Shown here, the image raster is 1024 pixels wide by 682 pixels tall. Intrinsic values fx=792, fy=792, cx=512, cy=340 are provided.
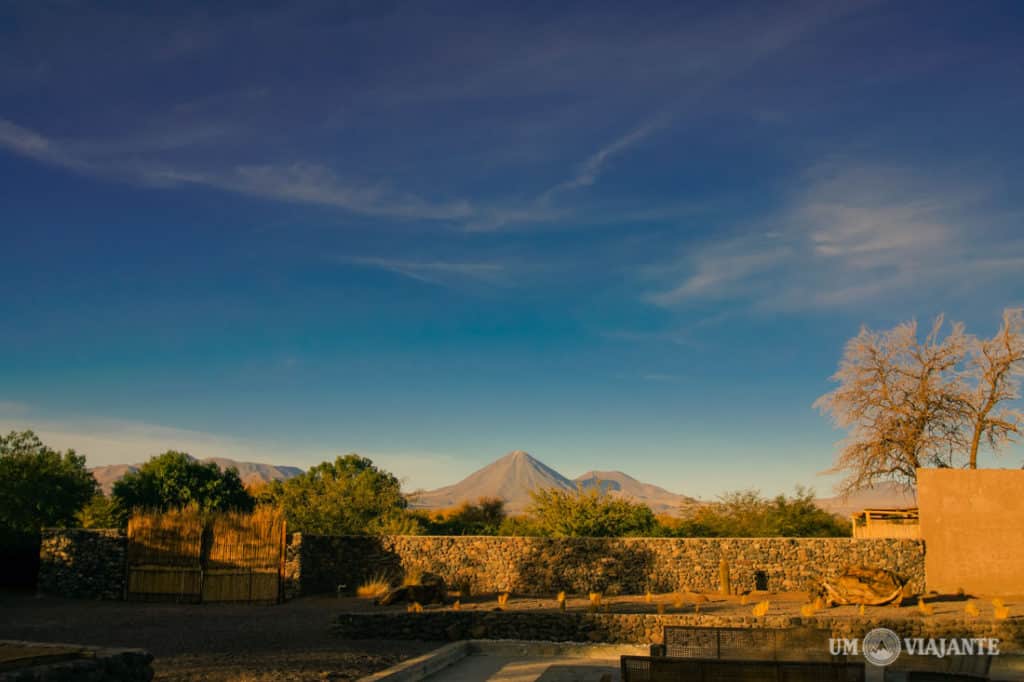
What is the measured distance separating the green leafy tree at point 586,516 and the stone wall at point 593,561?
3225 millimetres

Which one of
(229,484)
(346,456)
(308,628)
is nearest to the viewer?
(308,628)

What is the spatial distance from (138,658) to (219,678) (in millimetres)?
1675

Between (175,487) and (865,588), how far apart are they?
110 ft

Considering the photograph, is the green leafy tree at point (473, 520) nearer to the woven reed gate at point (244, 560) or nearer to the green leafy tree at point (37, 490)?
the woven reed gate at point (244, 560)

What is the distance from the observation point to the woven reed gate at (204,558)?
21859 millimetres

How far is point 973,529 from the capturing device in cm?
2197

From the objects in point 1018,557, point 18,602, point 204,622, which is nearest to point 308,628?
point 204,622

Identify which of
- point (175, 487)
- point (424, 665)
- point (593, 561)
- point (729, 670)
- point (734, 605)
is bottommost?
point (734, 605)

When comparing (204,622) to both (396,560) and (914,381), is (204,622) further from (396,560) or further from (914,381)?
(914,381)

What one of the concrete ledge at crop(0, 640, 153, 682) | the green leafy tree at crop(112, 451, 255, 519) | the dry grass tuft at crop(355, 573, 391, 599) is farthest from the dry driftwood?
the green leafy tree at crop(112, 451, 255, 519)

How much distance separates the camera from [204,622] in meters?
17.7

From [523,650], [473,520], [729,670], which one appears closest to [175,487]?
[473,520]

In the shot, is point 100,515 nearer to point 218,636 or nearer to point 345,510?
point 345,510

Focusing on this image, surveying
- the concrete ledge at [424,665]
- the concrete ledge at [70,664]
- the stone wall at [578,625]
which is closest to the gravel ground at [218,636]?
the concrete ledge at [424,665]
